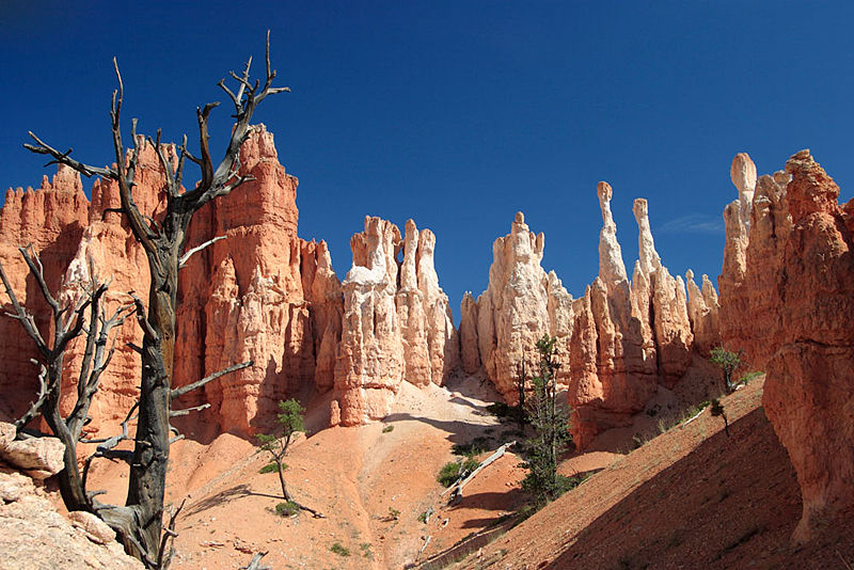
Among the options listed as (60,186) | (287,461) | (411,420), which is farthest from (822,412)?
(60,186)

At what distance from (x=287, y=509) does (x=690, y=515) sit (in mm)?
21967

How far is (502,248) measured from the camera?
62000 millimetres

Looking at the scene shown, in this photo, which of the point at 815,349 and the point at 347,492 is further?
the point at 347,492

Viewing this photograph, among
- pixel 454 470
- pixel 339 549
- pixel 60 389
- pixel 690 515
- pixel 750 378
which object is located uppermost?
pixel 750 378

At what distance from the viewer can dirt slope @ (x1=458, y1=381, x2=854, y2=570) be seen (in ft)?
38.0

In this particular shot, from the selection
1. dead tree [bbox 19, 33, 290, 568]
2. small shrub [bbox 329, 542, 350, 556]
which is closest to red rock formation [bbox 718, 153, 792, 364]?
small shrub [bbox 329, 542, 350, 556]

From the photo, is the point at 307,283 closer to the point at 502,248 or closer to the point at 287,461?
the point at 502,248

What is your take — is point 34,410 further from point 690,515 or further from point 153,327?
point 690,515

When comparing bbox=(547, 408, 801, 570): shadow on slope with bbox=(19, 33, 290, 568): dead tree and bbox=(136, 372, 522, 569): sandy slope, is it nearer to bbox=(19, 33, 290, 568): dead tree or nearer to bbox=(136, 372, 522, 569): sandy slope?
bbox=(19, 33, 290, 568): dead tree

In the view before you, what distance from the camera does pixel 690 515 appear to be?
14.8 metres

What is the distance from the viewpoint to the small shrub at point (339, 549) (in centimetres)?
3018

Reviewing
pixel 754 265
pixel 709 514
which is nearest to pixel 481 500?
pixel 754 265

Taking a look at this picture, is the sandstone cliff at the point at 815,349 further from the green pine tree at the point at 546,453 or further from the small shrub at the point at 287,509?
the small shrub at the point at 287,509

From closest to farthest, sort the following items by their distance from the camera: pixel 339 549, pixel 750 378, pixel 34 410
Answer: pixel 34 410
pixel 339 549
pixel 750 378
